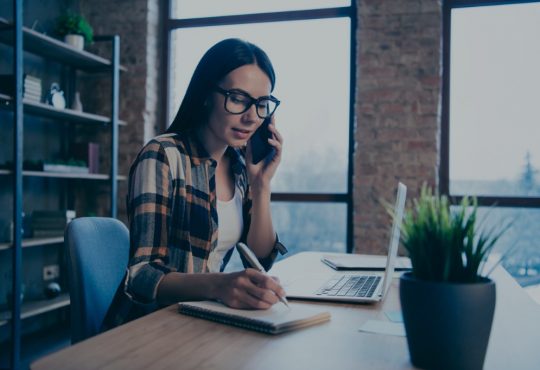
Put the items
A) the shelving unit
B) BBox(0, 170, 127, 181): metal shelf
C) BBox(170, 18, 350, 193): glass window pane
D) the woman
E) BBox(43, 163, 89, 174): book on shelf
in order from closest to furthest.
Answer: the woman < the shelving unit < BBox(0, 170, 127, 181): metal shelf < BBox(43, 163, 89, 174): book on shelf < BBox(170, 18, 350, 193): glass window pane

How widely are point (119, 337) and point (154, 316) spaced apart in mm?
145

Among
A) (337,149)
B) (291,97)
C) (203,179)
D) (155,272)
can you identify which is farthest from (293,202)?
(155,272)

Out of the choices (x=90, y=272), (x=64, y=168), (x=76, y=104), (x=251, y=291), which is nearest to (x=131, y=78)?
(x=76, y=104)

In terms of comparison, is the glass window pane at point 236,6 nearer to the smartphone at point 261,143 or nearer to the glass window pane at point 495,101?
the glass window pane at point 495,101

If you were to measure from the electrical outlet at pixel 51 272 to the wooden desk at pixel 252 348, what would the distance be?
2.95m

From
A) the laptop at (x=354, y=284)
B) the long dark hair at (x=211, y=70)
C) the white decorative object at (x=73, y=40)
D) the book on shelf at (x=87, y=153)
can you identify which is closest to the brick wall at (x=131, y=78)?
the book on shelf at (x=87, y=153)

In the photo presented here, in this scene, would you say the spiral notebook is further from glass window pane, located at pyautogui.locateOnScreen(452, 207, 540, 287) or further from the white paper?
glass window pane, located at pyautogui.locateOnScreen(452, 207, 540, 287)

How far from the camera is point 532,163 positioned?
11.2ft

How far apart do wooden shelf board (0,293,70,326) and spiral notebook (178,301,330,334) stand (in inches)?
90.5

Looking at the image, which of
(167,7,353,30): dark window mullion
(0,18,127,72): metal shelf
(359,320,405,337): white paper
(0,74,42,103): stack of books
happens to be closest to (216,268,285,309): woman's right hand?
(359,320,405,337): white paper

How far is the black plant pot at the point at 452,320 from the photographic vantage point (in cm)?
71

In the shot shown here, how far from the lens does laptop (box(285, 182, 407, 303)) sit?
1183 millimetres

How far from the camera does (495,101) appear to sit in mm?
3492

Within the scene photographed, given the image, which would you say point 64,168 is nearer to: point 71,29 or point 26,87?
point 26,87
